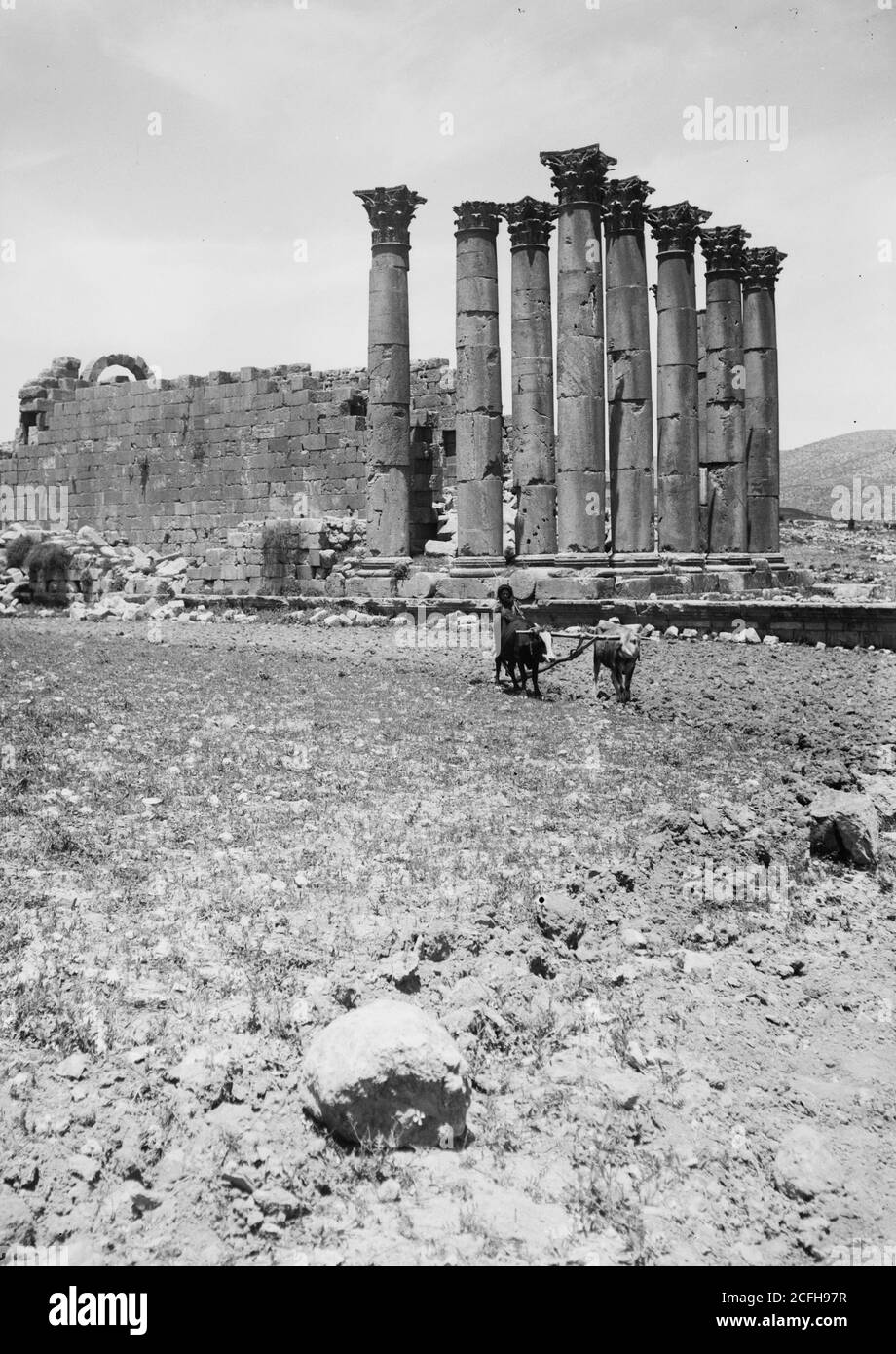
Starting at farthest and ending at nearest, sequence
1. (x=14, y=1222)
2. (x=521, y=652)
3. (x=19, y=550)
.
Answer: (x=19, y=550) < (x=521, y=652) < (x=14, y=1222)

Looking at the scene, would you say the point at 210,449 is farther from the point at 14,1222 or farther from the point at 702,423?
the point at 14,1222

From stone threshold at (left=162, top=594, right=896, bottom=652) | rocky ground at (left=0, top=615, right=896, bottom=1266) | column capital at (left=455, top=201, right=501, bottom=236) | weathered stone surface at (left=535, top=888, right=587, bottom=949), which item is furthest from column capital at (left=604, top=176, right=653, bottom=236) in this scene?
weathered stone surface at (left=535, top=888, right=587, bottom=949)

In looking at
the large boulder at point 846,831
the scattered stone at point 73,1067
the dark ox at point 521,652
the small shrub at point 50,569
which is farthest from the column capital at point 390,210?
the scattered stone at point 73,1067

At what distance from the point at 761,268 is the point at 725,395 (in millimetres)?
3347

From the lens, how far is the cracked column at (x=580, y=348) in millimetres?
21078

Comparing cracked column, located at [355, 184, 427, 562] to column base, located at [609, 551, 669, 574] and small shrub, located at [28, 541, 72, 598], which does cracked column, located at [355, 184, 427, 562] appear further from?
small shrub, located at [28, 541, 72, 598]

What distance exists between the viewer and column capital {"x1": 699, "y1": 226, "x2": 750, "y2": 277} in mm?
25500

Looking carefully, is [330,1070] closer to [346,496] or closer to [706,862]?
[706,862]

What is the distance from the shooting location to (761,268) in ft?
88.8

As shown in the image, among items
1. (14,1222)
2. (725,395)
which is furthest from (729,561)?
(14,1222)

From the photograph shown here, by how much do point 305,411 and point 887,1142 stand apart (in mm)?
26947

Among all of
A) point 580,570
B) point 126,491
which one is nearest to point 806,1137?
point 580,570

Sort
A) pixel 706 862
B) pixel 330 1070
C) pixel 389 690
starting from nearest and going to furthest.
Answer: pixel 330 1070 → pixel 706 862 → pixel 389 690

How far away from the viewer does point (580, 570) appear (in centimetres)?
2117
